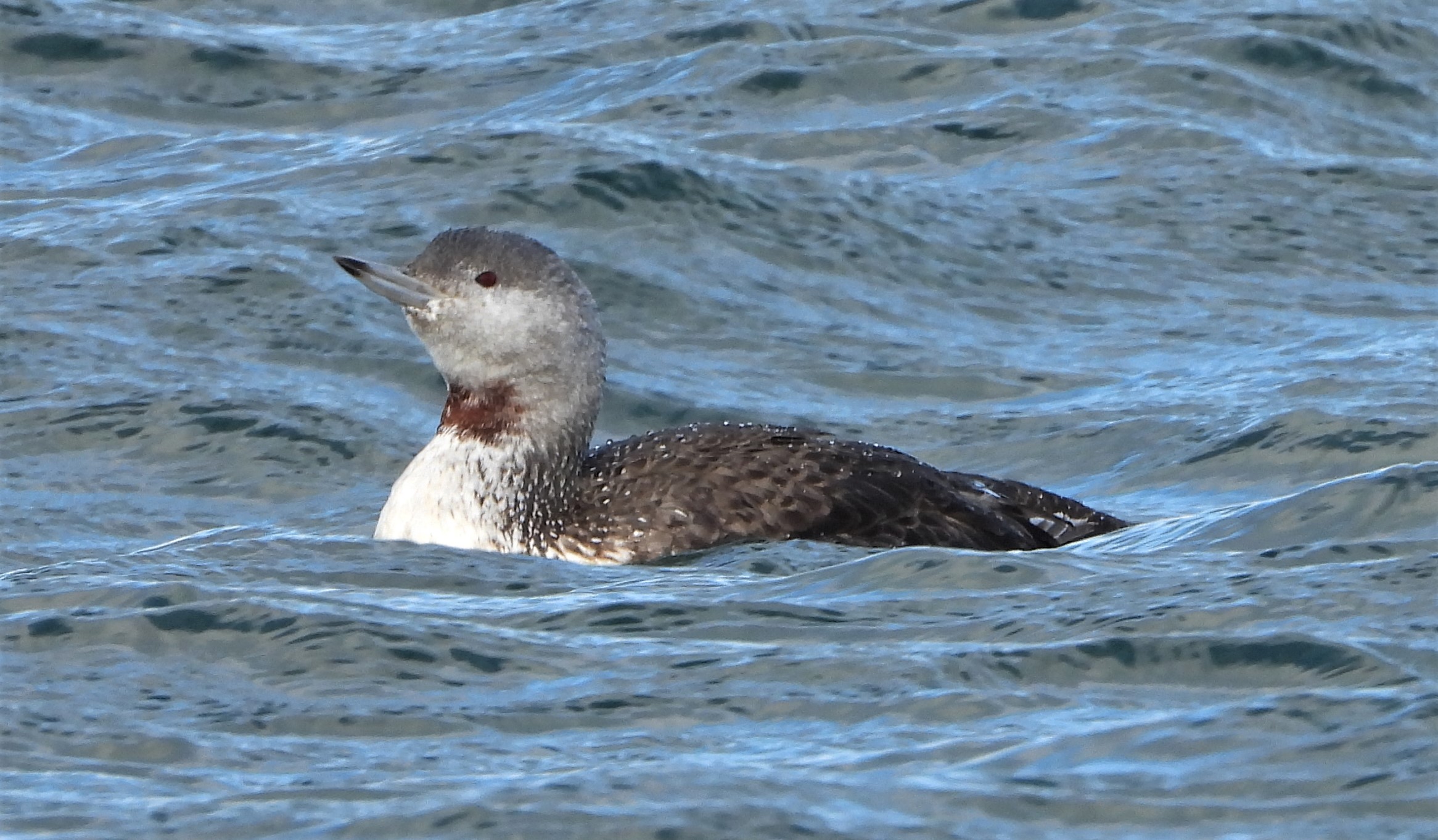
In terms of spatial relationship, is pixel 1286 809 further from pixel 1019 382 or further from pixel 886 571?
pixel 1019 382

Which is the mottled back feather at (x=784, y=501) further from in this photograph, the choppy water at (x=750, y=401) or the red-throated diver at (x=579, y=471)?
the choppy water at (x=750, y=401)

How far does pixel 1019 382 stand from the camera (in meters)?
9.27

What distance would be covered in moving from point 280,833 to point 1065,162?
7278 millimetres

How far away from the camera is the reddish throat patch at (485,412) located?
22.9 feet

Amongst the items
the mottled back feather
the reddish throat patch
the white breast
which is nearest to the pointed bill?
the reddish throat patch

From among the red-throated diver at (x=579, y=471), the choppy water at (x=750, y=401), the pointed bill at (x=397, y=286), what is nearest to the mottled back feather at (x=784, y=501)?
the red-throated diver at (x=579, y=471)

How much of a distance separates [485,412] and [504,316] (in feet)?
0.93

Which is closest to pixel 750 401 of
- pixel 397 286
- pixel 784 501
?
pixel 397 286

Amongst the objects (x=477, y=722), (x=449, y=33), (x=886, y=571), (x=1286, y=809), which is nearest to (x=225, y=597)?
(x=477, y=722)

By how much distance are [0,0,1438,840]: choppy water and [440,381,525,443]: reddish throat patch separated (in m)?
0.43

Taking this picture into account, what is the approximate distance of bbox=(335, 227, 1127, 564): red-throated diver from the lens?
6598mm

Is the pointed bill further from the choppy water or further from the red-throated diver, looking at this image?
the choppy water

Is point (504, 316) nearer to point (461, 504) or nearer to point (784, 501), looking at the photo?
point (461, 504)

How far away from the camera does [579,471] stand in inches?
273
